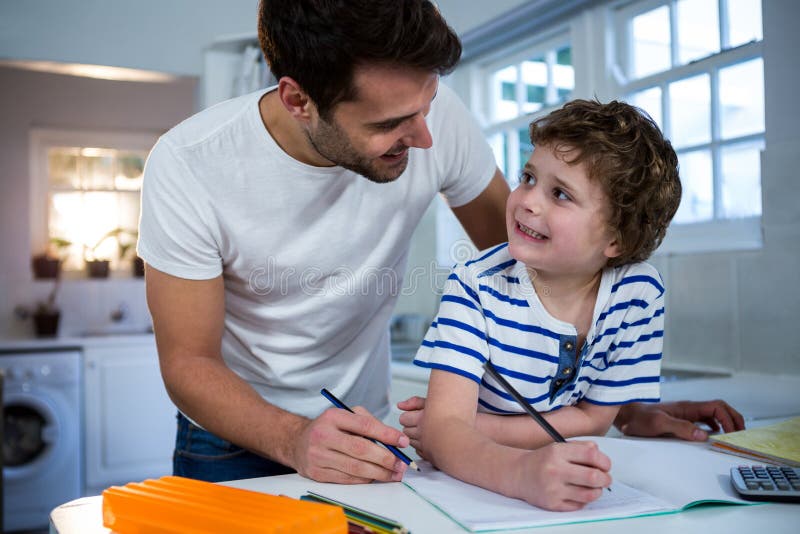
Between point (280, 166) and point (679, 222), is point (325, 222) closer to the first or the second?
point (280, 166)

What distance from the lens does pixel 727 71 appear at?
1971 millimetres

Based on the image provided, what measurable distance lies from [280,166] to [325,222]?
12cm

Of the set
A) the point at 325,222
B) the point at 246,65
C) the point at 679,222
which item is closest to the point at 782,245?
the point at 679,222

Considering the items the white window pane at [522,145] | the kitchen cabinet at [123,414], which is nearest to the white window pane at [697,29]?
the white window pane at [522,145]

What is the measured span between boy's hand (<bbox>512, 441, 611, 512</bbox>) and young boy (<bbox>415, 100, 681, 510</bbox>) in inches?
9.3

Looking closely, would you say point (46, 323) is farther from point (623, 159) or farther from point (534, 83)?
point (623, 159)

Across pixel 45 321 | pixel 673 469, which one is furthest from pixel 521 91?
pixel 45 321

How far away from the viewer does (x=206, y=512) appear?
619 mm

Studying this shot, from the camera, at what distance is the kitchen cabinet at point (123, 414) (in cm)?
401

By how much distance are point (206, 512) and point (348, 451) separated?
0.25 meters

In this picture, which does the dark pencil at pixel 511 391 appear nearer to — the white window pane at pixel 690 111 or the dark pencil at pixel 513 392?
the dark pencil at pixel 513 392

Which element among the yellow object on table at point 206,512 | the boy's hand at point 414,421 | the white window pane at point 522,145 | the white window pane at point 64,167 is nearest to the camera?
the yellow object on table at point 206,512

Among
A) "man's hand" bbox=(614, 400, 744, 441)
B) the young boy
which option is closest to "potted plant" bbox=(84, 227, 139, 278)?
the young boy

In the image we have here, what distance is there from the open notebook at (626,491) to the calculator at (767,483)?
0.05 ft
